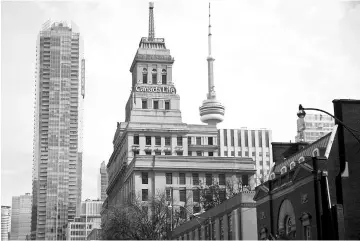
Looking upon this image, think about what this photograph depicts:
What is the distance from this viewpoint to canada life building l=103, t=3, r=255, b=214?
145 m

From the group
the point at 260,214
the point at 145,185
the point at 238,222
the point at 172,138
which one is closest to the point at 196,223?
the point at 238,222

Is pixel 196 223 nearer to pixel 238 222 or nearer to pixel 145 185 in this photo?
pixel 238 222

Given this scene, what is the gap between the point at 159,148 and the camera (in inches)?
6201

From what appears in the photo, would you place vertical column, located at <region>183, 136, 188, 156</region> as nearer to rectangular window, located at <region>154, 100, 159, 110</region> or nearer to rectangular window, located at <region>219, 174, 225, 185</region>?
rectangular window, located at <region>154, 100, 159, 110</region>

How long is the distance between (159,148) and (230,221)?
75.0m

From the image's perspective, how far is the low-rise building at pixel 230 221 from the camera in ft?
262

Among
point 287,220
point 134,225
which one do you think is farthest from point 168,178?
point 287,220

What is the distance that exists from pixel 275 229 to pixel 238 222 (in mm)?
12377

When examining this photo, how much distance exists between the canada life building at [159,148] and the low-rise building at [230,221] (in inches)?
1758

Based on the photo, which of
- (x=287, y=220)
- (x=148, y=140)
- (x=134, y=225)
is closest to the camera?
(x=287, y=220)

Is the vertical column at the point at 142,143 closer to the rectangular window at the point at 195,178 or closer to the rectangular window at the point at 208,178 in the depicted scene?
the rectangular window at the point at 195,178

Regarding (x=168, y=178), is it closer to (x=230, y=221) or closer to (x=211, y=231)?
(x=211, y=231)

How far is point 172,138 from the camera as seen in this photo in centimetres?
15950

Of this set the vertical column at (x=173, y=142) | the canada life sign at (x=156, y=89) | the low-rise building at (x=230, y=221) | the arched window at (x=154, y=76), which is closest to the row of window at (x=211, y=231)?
the low-rise building at (x=230, y=221)
